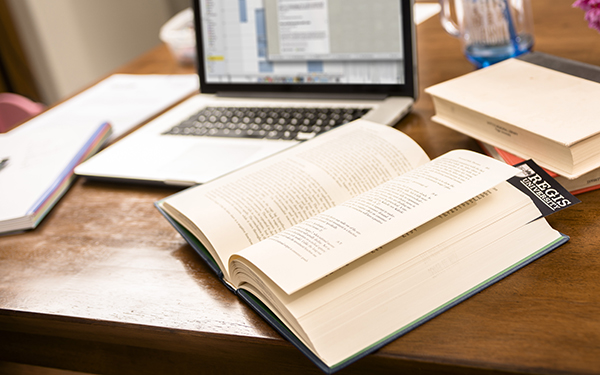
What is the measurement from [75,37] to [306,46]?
201 cm

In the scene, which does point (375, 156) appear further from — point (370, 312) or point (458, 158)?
point (370, 312)

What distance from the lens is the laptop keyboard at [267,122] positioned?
0.72 m

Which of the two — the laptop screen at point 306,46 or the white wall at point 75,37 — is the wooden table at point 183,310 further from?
the white wall at point 75,37

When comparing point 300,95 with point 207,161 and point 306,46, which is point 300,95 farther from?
point 207,161

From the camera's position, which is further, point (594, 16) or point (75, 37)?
point (75, 37)

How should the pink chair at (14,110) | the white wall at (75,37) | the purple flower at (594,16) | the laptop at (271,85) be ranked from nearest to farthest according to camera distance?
1. the purple flower at (594,16)
2. the laptop at (271,85)
3. the pink chair at (14,110)
4. the white wall at (75,37)

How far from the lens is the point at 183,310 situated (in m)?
0.45

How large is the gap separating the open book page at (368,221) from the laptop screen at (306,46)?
33 cm

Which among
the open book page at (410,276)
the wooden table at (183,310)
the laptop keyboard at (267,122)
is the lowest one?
the wooden table at (183,310)

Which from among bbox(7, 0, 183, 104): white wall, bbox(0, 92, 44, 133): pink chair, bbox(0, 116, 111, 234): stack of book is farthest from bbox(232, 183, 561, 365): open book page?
bbox(7, 0, 183, 104): white wall

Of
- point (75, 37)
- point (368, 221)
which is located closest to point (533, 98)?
point (368, 221)

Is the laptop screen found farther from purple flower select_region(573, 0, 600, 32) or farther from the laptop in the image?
purple flower select_region(573, 0, 600, 32)

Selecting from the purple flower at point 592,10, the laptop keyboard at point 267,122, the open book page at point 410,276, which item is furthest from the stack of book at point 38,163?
the purple flower at point 592,10

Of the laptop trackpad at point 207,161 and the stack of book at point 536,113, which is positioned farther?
the laptop trackpad at point 207,161
